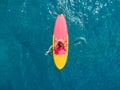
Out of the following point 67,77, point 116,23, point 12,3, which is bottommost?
point 67,77

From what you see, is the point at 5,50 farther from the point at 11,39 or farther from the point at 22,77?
the point at 22,77

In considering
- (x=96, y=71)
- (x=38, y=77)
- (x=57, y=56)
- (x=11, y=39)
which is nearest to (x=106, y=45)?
(x=96, y=71)

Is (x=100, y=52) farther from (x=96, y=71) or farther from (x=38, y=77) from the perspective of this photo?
(x=38, y=77)

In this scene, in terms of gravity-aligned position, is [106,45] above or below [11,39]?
below

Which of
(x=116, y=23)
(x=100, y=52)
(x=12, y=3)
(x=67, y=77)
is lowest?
(x=67, y=77)

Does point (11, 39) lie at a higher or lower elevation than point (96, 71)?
higher

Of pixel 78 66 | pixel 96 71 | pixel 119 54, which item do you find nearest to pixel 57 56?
pixel 78 66
